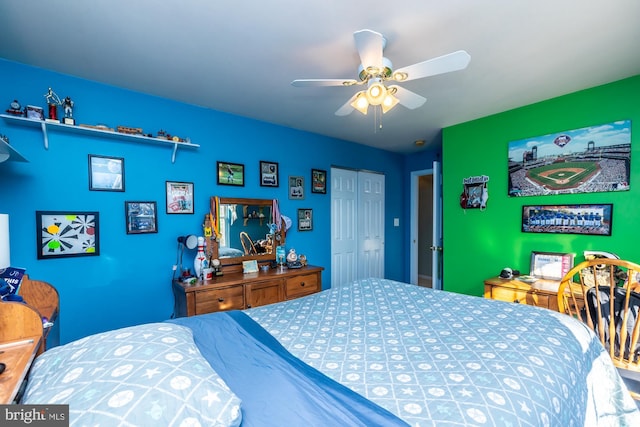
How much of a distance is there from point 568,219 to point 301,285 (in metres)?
2.66

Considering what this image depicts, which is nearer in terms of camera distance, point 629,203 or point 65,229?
point 65,229

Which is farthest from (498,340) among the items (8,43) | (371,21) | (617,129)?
(8,43)

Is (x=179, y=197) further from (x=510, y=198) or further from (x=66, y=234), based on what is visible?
(x=510, y=198)

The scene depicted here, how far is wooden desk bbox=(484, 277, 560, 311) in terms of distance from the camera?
7.36ft

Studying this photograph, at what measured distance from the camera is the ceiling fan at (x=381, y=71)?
137 centimetres

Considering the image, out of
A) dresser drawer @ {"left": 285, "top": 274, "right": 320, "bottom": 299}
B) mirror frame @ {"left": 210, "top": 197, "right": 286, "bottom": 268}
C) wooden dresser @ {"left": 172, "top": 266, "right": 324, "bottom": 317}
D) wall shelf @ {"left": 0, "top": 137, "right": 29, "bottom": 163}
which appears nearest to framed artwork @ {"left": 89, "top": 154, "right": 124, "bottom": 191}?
wall shelf @ {"left": 0, "top": 137, "right": 29, "bottom": 163}

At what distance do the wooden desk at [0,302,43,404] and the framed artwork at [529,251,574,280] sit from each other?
11.6 feet

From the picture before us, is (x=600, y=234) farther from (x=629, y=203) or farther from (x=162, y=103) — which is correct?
(x=162, y=103)

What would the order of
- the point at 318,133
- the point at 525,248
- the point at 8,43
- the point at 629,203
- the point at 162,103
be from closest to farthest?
the point at 8,43, the point at 629,203, the point at 162,103, the point at 525,248, the point at 318,133

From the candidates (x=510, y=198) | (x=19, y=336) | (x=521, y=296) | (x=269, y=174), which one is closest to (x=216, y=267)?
(x=269, y=174)

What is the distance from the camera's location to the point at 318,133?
12.0ft

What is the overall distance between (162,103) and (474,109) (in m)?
3.10

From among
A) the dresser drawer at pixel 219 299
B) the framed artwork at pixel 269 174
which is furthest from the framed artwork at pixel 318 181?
the dresser drawer at pixel 219 299

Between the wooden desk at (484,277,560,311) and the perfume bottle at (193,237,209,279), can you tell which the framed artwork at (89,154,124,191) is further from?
the wooden desk at (484,277,560,311)
